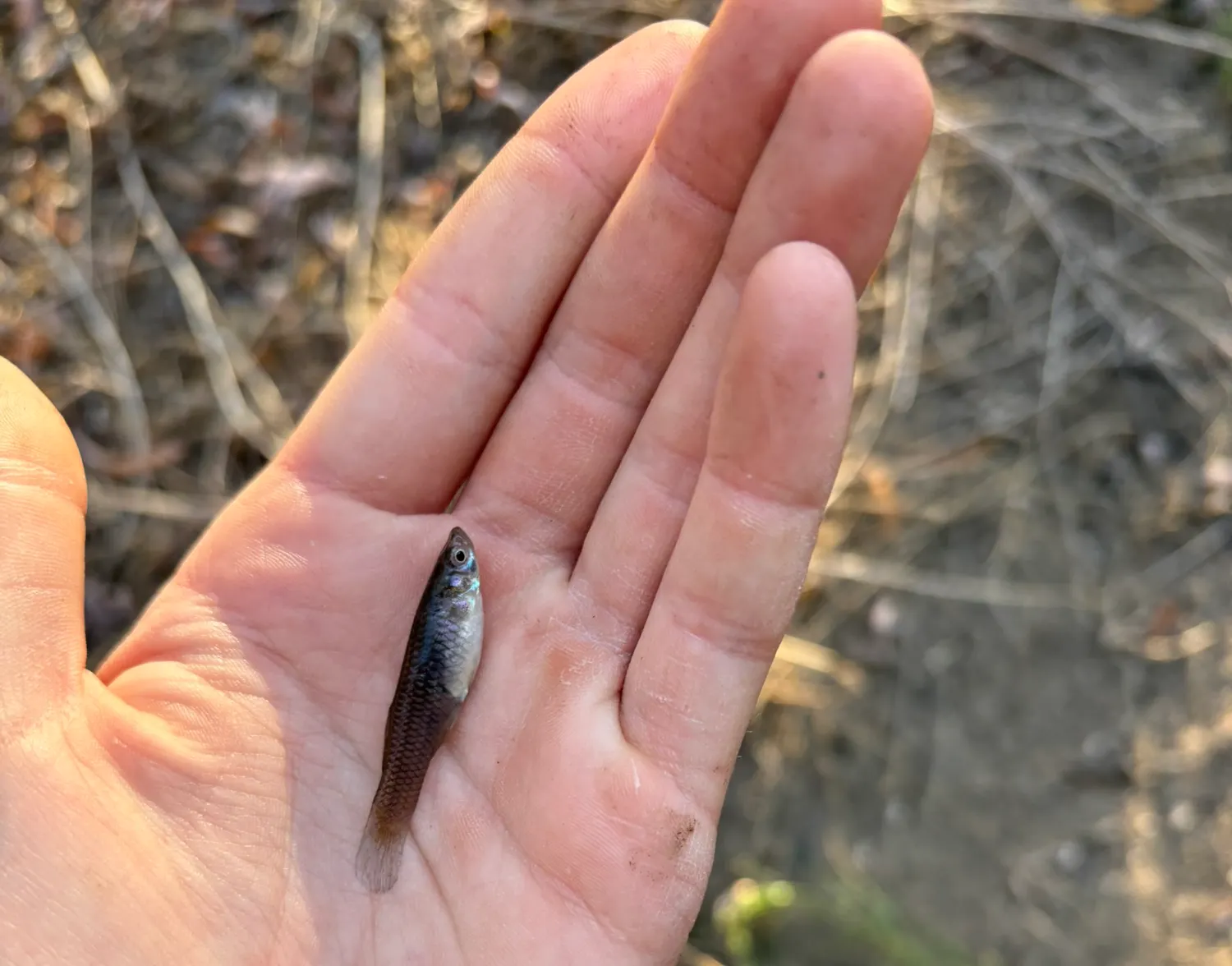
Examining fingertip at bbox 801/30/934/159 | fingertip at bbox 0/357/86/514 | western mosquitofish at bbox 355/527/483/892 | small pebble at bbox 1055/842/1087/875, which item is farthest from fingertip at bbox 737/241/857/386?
small pebble at bbox 1055/842/1087/875

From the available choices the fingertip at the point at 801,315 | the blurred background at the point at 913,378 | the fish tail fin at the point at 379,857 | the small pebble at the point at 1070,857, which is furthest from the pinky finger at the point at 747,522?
the small pebble at the point at 1070,857

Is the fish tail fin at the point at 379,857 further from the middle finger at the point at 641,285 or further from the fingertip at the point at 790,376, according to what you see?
the fingertip at the point at 790,376

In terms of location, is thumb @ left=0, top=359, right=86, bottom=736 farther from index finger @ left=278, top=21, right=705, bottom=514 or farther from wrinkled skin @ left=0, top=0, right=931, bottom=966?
index finger @ left=278, top=21, right=705, bottom=514

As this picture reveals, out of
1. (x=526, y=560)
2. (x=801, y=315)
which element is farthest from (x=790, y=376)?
(x=526, y=560)

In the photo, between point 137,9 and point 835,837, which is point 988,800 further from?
point 137,9

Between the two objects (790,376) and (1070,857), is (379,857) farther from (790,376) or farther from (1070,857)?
(1070,857)

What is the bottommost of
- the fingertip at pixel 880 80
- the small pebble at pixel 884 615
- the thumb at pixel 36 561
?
the small pebble at pixel 884 615

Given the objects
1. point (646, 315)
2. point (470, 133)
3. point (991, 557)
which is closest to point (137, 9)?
point (470, 133)
